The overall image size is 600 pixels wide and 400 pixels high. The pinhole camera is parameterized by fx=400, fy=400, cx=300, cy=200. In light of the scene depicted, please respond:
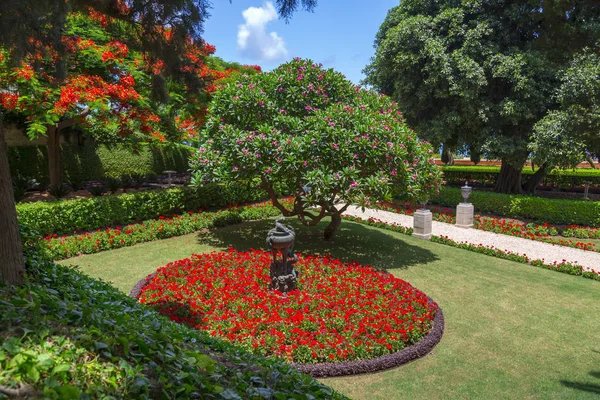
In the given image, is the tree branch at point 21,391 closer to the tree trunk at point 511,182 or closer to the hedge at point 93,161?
the hedge at point 93,161

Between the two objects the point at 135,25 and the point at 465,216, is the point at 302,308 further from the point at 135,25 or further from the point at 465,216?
the point at 465,216

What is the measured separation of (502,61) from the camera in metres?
15.4

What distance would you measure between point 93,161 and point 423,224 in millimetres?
16697

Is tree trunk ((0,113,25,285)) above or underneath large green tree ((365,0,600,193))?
underneath

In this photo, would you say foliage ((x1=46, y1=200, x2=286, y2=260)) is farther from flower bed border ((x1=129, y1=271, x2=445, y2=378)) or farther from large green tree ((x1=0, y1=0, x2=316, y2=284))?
flower bed border ((x1=129, y1=271, x2=445, y2=378))

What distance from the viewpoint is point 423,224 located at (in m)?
13.2

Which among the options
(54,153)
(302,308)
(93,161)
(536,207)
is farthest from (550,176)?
(93,161)

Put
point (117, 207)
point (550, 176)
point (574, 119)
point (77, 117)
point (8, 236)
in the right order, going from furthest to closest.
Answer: point (550, 176) < point (574, 119) < point (77, 117) < point (117, 207) < point (8, 236)

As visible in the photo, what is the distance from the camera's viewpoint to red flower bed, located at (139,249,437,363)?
18.7ft

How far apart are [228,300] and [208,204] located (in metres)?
8.75

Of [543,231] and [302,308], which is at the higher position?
[543,231]

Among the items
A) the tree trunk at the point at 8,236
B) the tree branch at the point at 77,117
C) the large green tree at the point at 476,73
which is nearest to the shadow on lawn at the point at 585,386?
the tree trunk at the point at 8,236

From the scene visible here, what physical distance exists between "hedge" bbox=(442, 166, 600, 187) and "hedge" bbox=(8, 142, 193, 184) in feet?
54.3

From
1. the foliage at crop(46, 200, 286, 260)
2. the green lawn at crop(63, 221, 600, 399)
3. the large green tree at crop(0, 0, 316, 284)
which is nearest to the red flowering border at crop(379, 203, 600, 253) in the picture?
the green lawn at crop(63, 221, 600, 399)
